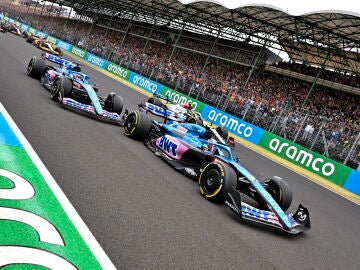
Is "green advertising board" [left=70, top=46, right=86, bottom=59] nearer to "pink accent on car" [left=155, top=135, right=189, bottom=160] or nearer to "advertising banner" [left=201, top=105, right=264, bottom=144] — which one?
"advertising banner" [left=201, top=105, right=264, bottom=144]

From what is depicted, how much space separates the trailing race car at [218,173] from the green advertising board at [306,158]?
6678 millimetres

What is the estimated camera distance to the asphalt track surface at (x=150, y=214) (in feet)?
13.5

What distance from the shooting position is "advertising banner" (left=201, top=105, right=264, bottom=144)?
57.8ft

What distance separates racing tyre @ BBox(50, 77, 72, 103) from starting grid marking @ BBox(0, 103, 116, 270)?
15.6ft

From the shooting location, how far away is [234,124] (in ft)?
62.3

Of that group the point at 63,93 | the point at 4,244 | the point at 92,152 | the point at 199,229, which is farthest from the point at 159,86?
the point at 4,244

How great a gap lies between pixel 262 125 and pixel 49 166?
13999 mm

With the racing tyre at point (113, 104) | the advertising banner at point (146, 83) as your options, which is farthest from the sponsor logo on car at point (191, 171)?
the advertising banner at point (146, 83)

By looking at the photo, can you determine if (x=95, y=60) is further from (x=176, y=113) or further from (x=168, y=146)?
(x=168, y=146)

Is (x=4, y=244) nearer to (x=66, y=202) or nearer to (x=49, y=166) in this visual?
(x=66, y=202)

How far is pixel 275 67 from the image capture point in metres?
37.6

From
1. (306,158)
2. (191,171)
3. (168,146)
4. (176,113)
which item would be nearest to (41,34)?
(176,113)

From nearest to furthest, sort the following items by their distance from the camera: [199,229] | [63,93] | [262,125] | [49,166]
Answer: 1. [199,229]
2. [49,166]
3. [63,93]
4. [262,125]

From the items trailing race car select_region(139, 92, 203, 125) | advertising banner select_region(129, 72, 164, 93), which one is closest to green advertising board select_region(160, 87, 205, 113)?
advertising banner select_region(129, 72, 164, 93)
